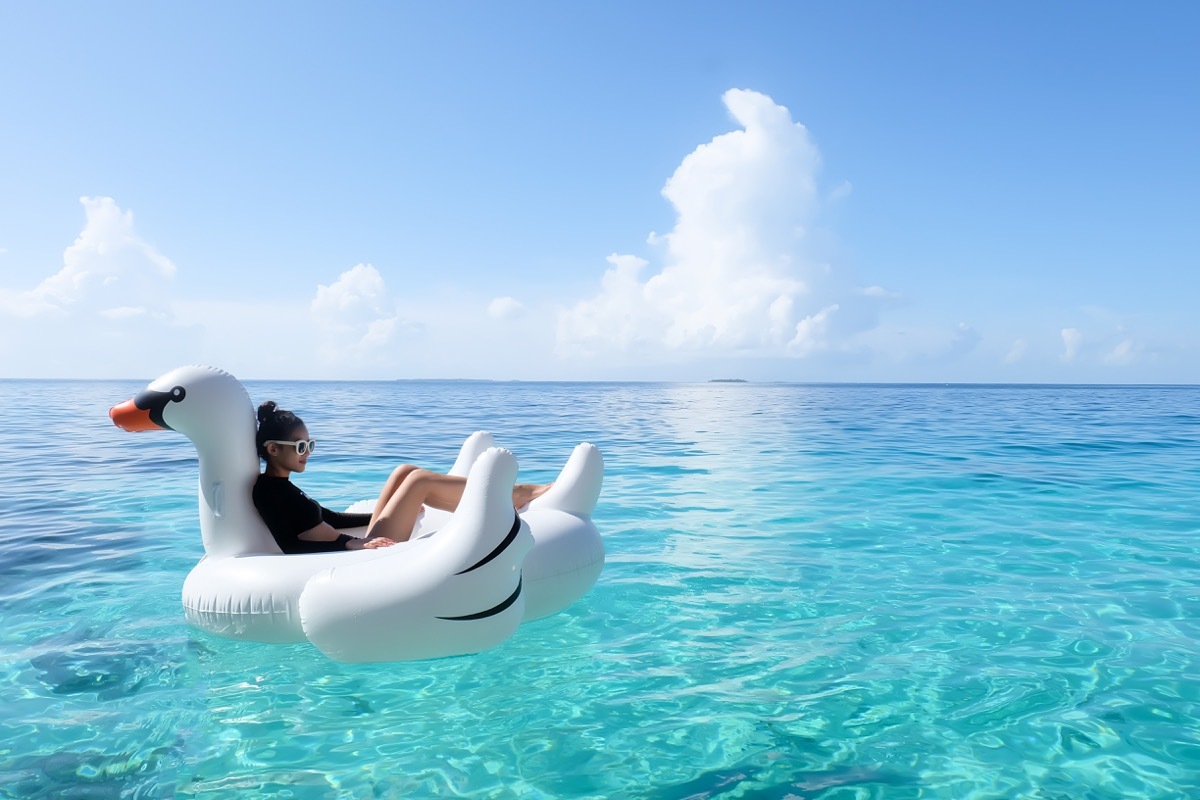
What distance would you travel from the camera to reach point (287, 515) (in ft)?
14.7

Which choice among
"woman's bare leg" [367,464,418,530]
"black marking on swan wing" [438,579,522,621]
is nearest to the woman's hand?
"woman's bare leg" [367,464,418,530]

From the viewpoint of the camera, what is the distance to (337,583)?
3.76m

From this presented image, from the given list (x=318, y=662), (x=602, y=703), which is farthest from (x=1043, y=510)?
(x=318, y=662)

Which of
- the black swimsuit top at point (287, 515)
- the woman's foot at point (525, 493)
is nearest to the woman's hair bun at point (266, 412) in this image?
the black swimsuit top at point (287, 515)

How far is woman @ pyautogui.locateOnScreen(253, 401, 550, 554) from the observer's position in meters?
4.50

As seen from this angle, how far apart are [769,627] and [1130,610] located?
7.68 ft

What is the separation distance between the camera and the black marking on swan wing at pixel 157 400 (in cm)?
434

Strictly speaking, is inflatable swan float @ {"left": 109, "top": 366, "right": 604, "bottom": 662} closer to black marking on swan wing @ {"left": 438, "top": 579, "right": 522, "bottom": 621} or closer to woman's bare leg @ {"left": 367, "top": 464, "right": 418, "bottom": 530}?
black marking on swan wing @ {"left": 438, "top": 579, "right": 522, "bottom": 621}

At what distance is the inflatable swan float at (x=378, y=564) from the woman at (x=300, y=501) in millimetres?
89

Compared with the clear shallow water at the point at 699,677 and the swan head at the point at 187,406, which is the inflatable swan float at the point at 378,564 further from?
the clear shallow water at the point at 699,677

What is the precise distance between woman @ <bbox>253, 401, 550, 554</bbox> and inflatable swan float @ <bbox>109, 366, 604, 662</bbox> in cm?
9

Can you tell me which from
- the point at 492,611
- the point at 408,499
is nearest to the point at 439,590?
Answer: the point at 492,611

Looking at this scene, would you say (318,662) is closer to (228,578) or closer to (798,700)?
(228,578)

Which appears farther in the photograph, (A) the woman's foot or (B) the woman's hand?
(A) the woman's foot
